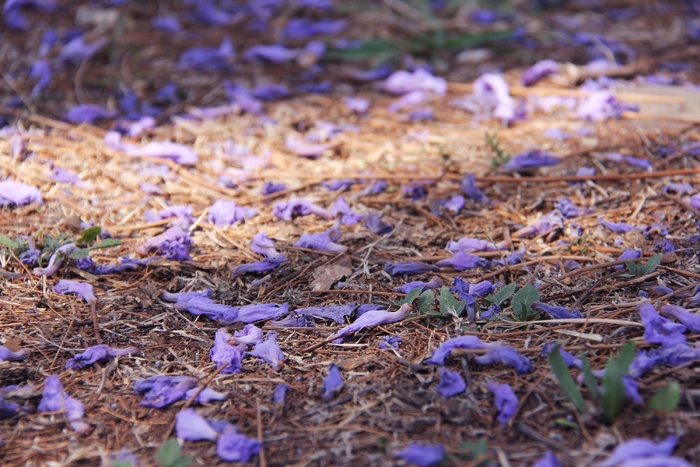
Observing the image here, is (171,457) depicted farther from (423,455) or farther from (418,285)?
(418,285)

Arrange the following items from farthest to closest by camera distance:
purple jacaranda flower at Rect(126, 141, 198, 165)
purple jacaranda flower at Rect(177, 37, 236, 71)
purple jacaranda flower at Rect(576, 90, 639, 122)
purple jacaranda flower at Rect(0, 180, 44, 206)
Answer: purple jacaranda flower at Rect(177, 37, 236, 71) → purple jacaranda flower at Rect(576, 90, 639, 122) → purple jacaranda flower at Rect(126, 141, 198, 165) → purple jacaranda flower at Rect(0, 180, 44, 206)

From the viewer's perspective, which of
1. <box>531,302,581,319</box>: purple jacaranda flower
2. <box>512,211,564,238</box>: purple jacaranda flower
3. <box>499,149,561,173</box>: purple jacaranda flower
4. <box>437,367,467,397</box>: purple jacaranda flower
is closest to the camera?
<box>437,367,467,397</box>: purple jacaranda flower

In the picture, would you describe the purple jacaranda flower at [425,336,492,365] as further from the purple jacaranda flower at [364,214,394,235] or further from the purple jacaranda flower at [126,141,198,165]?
the purple jacaranda flower at [126,141,198,165]

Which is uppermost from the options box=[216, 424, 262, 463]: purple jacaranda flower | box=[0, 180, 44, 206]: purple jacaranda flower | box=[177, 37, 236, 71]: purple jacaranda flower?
box=[177, 37, 236, 71]: purple jacaranda flower

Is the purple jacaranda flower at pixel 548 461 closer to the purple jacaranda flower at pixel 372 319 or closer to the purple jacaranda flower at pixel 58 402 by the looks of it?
the purple jacaranda flower at pixel 372 319

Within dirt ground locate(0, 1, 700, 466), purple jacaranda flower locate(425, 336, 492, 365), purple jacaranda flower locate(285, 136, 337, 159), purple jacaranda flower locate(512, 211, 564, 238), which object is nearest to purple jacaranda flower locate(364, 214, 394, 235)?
dirt ground locate(0, 1, 700, 466)

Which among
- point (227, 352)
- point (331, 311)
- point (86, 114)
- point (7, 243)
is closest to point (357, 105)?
point (86, 114)

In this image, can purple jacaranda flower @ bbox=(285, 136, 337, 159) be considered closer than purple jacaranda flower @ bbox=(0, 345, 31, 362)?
No
